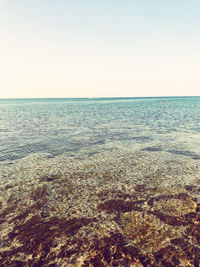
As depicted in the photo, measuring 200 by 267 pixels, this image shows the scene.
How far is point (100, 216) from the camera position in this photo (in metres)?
6.51

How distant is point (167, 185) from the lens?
28.8ft

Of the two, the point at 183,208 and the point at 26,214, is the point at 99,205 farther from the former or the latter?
the point at 183,208

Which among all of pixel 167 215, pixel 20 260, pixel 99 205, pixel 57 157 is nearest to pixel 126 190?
pixel 99 205

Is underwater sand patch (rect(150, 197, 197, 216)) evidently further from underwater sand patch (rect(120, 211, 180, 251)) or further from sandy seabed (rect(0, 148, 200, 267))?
underwater sand patch (rect(120, 211, 180, 251))

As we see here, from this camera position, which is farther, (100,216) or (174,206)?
(174,206)

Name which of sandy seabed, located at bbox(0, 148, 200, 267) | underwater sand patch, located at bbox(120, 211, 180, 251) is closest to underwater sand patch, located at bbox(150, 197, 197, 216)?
sandy seabed, located at bbox(0, 148, 200, 267)

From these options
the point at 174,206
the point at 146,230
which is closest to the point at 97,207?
the point at 146,230

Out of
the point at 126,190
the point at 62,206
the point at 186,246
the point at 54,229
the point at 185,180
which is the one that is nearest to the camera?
the point at 186,246

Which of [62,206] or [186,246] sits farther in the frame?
[62,206]

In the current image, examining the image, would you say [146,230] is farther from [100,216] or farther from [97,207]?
[97,207]

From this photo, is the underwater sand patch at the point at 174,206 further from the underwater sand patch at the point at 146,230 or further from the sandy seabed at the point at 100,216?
the underwater sand patch at the point at 146,230

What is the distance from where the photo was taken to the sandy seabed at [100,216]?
4938mm

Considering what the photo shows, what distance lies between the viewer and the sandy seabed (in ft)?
16.2

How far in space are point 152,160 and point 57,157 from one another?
6407 mm
